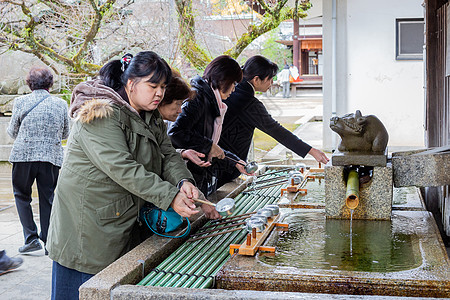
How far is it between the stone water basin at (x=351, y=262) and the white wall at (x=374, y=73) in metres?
7.75

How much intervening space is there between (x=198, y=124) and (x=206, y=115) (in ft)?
0.29

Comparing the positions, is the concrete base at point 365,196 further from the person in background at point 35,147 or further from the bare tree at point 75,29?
the bare tree at point 75,29

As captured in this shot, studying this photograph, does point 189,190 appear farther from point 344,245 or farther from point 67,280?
point 344,245

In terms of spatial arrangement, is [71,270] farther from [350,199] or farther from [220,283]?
[350,199]

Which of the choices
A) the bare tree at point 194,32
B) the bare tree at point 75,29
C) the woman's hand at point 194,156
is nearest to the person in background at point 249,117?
the woman's hand at point 194,156

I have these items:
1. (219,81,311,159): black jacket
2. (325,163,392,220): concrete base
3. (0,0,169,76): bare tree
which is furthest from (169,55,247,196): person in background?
(0,0,169,76): bare tree

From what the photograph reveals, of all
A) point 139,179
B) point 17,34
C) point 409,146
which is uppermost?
point 17,34

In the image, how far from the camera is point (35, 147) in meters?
5.19

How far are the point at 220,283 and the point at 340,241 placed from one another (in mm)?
799

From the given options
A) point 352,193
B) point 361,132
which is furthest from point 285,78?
point 352,193

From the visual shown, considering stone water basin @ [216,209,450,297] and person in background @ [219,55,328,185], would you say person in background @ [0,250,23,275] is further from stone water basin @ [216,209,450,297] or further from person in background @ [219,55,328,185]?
stone water basin @ [216,209,450,297]

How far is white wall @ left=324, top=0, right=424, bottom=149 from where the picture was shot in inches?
415

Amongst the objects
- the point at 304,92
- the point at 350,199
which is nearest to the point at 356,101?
the point at 350,199

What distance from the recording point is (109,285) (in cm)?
212
